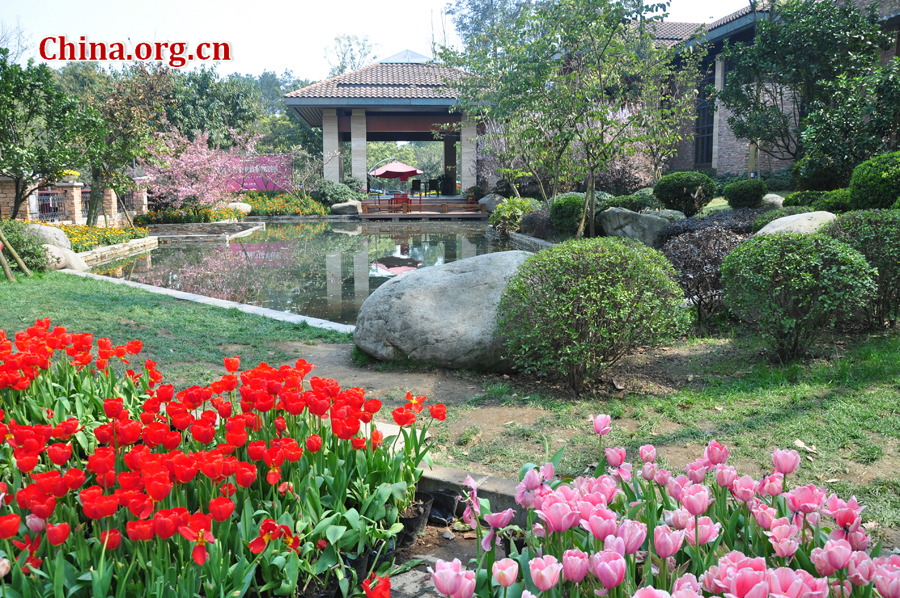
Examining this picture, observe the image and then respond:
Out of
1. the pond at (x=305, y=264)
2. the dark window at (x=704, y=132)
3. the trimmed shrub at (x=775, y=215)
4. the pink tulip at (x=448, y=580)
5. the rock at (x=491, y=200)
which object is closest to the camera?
the pink tulip at (x=448, y=580)

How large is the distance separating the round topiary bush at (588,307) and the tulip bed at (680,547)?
245cm

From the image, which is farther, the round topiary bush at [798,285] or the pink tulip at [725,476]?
the round topiary bush at [798,285]

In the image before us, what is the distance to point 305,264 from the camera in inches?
555

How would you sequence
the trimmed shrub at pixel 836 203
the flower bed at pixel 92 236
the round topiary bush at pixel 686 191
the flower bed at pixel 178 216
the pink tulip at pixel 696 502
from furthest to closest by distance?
the flower bed at pixel 178 216
the flower bed at pixel 92 236
the round topiary bush at pixel 686 191
the trimmed shrub at pixel 836 203
the pink tulip at pixel 696 502

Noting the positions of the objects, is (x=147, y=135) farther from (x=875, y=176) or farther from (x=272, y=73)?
(x=272, y=73)

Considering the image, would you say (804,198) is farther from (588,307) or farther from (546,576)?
(546,576)

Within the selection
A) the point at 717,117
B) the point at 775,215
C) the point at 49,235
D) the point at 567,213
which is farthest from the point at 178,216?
the point at 717,117

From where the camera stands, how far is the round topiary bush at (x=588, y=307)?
14.8 ft

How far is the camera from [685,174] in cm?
1435

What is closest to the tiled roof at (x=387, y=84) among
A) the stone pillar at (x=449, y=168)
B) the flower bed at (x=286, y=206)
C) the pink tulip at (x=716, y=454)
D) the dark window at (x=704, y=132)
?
the stone pillar at (x=449, y=168)

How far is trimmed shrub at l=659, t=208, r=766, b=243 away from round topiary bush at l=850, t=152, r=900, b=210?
154 centimetres

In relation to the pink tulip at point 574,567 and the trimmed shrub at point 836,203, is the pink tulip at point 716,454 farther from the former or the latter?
the trimmed shrub at point 836,203

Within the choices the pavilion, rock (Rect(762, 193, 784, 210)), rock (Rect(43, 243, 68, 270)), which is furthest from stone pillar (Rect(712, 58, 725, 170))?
rock (Rect(43, 243, 68, 270))

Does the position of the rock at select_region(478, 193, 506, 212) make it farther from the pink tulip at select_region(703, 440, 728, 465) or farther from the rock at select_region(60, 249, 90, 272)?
the pink tulip at select_region(703, 440, 728, 465)
